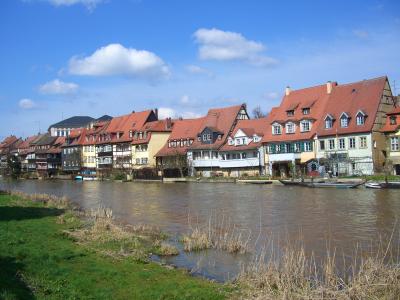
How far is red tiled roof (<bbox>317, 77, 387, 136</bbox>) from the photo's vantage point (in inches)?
2334

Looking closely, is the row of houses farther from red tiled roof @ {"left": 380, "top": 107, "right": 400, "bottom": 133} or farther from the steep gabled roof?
the steep gabled roof

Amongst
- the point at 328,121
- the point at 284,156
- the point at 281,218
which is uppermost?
the point at 328,121

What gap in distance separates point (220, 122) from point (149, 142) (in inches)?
690

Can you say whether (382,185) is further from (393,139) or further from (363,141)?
(363,141)

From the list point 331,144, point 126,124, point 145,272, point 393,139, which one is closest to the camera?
point 145,272

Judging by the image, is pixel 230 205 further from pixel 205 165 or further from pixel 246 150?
pixel 205 165

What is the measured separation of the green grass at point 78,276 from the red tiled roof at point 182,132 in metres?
67.9

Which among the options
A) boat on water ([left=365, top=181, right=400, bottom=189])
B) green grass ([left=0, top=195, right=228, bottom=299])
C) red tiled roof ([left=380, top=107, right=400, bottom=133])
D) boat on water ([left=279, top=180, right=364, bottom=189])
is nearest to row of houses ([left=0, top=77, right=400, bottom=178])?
red tiled roof ([left=380, top=107, right=400, bottom=133])

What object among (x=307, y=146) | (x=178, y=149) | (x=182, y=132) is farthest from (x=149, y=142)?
(x=307, y=146)

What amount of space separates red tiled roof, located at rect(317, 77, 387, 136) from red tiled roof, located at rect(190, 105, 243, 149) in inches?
760

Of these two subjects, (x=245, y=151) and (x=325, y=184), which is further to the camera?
(x=245, y=151)

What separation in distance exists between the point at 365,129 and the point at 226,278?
4784 centimetres

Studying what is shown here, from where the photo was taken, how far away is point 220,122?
83.4 m

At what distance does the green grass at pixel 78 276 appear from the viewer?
36.7 feet
